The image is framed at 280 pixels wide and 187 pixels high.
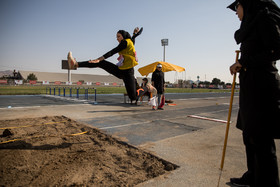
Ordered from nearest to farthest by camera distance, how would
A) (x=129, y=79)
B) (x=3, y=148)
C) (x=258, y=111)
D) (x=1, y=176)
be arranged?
(x=258, y=111) → (x=1, y=176) → (x=3, y=148) → (x=129, y=79)

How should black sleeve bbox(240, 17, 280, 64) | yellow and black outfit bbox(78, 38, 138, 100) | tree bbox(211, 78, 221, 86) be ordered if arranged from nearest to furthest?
black sleeve bbox(240, 17, 280, 64), yellow and black outfit bbox(78, 38, 138, 100), tree bbox(211, 78, 221, 86)

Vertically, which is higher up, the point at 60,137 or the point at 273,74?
the point at 273,74

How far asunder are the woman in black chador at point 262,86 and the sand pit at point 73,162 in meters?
1.16

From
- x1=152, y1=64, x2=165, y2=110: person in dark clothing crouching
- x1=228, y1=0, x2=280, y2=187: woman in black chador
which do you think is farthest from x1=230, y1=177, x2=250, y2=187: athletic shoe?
x1=152, y1=64, x2=165, y2=110: person in dark clothing crouching

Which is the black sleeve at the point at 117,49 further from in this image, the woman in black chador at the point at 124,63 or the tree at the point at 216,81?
the tree at the point at 216,81

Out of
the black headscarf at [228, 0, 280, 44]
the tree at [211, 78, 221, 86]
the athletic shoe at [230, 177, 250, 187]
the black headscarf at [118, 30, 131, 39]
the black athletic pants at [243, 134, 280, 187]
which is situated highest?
the tree at [211, 78, 221, 86]

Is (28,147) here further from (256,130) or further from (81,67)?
(256,130)

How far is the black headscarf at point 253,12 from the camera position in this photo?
162cm

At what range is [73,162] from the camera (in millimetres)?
2531

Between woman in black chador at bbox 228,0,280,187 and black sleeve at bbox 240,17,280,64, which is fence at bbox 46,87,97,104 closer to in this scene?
woman in black chador at bbox 228,0,280,187

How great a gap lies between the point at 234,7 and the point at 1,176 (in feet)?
11.7

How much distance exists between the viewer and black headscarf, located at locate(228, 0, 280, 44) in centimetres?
162

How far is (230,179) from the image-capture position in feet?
7.04

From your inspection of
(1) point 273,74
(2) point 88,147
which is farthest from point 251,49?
(2) point 88,147
